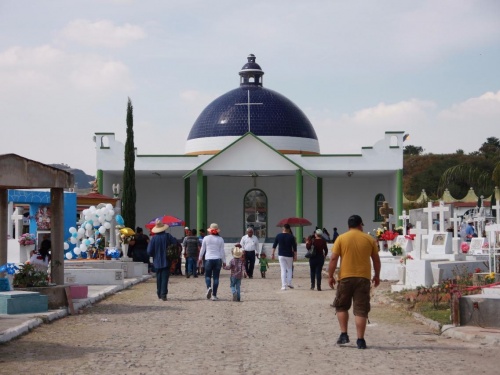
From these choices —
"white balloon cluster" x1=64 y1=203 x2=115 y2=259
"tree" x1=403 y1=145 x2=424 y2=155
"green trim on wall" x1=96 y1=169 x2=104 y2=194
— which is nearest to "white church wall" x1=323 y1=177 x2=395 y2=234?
"green trim on wall" x1=96 y1=169 x2=104 y2=194

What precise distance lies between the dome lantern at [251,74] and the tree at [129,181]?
47.8 ft

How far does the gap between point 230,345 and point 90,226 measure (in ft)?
52.3

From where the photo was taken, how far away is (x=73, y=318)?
45.4 ft

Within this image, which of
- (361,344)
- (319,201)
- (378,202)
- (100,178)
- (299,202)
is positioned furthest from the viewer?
(378,202)

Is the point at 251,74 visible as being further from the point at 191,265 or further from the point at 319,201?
the point at 191,265

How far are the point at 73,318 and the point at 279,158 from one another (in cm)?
2880

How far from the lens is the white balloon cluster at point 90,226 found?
2528 cm

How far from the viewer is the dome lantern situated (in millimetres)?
50812

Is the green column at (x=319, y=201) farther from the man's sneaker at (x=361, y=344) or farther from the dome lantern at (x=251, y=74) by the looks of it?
the man's sneaker at (x=361, y=344)

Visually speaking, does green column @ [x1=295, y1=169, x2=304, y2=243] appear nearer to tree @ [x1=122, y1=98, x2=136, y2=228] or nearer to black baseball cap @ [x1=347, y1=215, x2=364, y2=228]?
tree @ [x1=122, y1=98, x2=136, y2=228]

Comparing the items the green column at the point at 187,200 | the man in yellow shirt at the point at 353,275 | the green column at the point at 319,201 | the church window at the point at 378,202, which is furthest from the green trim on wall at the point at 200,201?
the man in yellow shirt at the point at 353,275

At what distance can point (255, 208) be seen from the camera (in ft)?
159

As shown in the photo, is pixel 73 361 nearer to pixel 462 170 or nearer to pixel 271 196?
pixel 271 196

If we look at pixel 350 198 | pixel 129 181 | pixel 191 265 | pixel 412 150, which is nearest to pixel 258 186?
pixel 350 198
